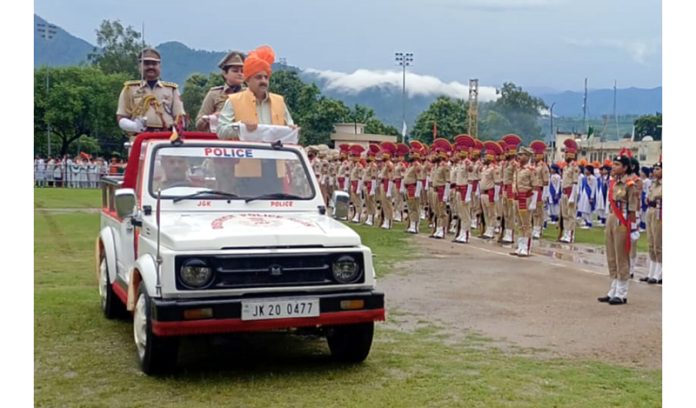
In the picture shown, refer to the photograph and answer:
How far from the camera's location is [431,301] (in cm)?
984

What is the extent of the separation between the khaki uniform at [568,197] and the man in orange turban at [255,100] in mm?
12020

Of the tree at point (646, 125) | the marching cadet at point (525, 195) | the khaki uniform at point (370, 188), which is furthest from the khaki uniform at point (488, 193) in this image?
the tree at point (646, 125)

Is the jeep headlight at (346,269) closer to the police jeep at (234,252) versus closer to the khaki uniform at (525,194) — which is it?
the police jeep at (234,252)

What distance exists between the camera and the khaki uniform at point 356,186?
24547 mm

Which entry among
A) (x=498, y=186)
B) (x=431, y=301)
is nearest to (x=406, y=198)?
(x=498, y=186)

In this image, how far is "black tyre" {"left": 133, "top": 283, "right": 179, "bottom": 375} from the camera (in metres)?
5.87

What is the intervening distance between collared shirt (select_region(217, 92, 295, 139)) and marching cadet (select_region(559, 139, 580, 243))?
1188cm

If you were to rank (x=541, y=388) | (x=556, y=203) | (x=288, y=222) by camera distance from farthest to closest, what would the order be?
1. (x=556, y=203)
2. (x=288, y=222)
3. (x=541, y=388)

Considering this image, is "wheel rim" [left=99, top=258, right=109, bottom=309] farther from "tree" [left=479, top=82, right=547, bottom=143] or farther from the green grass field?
"tree" [left=479, top=82, right=547, bottom=143]

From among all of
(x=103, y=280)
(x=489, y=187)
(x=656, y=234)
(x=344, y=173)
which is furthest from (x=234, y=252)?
(x=344, y=173)

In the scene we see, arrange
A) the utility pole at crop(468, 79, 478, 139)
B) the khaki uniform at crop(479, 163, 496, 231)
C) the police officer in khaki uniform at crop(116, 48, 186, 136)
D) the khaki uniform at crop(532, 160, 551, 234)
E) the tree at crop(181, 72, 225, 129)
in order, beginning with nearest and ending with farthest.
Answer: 1. the police officer in khaki uniform at crop(116, 48, 186, 136)
2. the khaki uniform at crop(532, 160, 551, 234)
3. the khaki uniform at crop(479, 163, 496, 231)
4. the tree at crop(181, 72, 225, 129)
5. the utility pole at crop(468, 79, 478, 139)

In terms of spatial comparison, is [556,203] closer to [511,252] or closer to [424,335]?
[511,252]

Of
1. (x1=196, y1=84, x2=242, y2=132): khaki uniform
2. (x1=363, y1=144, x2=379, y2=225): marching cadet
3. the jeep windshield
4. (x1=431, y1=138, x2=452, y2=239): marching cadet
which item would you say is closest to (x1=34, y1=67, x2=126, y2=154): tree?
(x1=363, y1=144, x2=379, y2=225): marching cadet

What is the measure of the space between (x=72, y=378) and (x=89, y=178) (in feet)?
137
